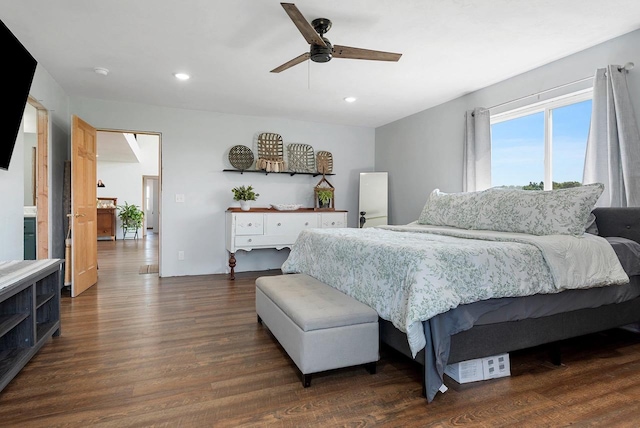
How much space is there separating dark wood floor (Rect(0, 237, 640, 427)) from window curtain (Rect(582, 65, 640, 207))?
1.10 m

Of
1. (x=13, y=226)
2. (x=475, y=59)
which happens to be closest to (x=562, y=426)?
(x=475, y=59)

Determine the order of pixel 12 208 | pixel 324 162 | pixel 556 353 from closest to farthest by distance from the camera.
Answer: pixel 556 353 → pixel 12 208 → pixel 324 162

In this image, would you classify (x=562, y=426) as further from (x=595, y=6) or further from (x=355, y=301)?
(x=595, y=6)

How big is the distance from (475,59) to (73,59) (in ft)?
11.9

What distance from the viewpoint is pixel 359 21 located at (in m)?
2.56

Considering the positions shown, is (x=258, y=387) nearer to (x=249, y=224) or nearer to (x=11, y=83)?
(x=11, y=83)

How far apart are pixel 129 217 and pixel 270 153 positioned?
659cm

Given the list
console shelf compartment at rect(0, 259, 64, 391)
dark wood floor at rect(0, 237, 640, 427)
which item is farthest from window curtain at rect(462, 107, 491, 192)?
console shelf compartment at rect(0, 259, 64, 391)

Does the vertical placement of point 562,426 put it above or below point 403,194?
below

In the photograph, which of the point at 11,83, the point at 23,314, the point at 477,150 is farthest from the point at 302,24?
the point at 477,150

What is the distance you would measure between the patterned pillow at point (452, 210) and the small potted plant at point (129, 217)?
29.0 feet

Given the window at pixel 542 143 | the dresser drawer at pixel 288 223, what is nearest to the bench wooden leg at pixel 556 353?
the window at pixel 542 143

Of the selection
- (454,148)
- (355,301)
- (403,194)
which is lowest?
(355,301)

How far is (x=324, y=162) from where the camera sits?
5746mm
